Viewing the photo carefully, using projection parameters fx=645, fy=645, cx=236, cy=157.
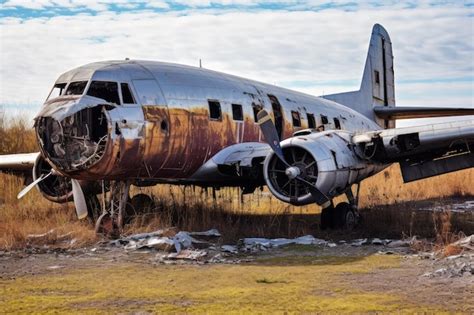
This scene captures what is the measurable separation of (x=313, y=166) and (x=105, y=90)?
3.79 m

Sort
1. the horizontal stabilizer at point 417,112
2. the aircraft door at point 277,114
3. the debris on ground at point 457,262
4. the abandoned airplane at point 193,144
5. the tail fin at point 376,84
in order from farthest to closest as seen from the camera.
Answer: the tail fin at point 376,84 → the horizontal stabilizer at point 417,112 → the aircraft door at point 277,114 → the abandoned airplane at point 193,144 → the debris on ground at point 457,262

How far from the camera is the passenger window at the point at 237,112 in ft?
43.0

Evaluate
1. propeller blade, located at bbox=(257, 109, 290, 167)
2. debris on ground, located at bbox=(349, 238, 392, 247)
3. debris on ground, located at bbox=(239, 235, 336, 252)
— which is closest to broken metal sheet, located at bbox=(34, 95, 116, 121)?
propeller blade, located at bbox=(257, 109, 290, 167)

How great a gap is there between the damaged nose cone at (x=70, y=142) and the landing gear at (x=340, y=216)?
4.52 meters

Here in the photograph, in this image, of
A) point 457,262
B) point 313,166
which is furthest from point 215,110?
point 457,262

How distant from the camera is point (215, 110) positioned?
1256 centimetres

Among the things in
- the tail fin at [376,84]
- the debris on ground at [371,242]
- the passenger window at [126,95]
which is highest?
the tail fin at [376,84]

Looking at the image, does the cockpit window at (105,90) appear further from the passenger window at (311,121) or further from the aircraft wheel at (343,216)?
the passenger window at (311,121)

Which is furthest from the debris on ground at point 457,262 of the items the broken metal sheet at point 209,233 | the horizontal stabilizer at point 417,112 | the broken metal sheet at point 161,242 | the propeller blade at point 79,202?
the horizontal stabilizer at point 417,112

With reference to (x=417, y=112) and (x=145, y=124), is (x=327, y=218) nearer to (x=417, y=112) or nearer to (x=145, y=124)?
(x=145, y=124)

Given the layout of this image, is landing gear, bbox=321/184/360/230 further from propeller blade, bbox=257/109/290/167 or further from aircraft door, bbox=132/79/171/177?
aircraft door, bbox=132/79/171/177

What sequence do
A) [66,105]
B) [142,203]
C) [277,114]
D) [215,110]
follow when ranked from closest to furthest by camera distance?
[66,105]
[215,110]
[142,203]
[277,114]

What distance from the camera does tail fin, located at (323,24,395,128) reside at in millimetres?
20859

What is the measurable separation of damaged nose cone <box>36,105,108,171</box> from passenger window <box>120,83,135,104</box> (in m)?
0.46
